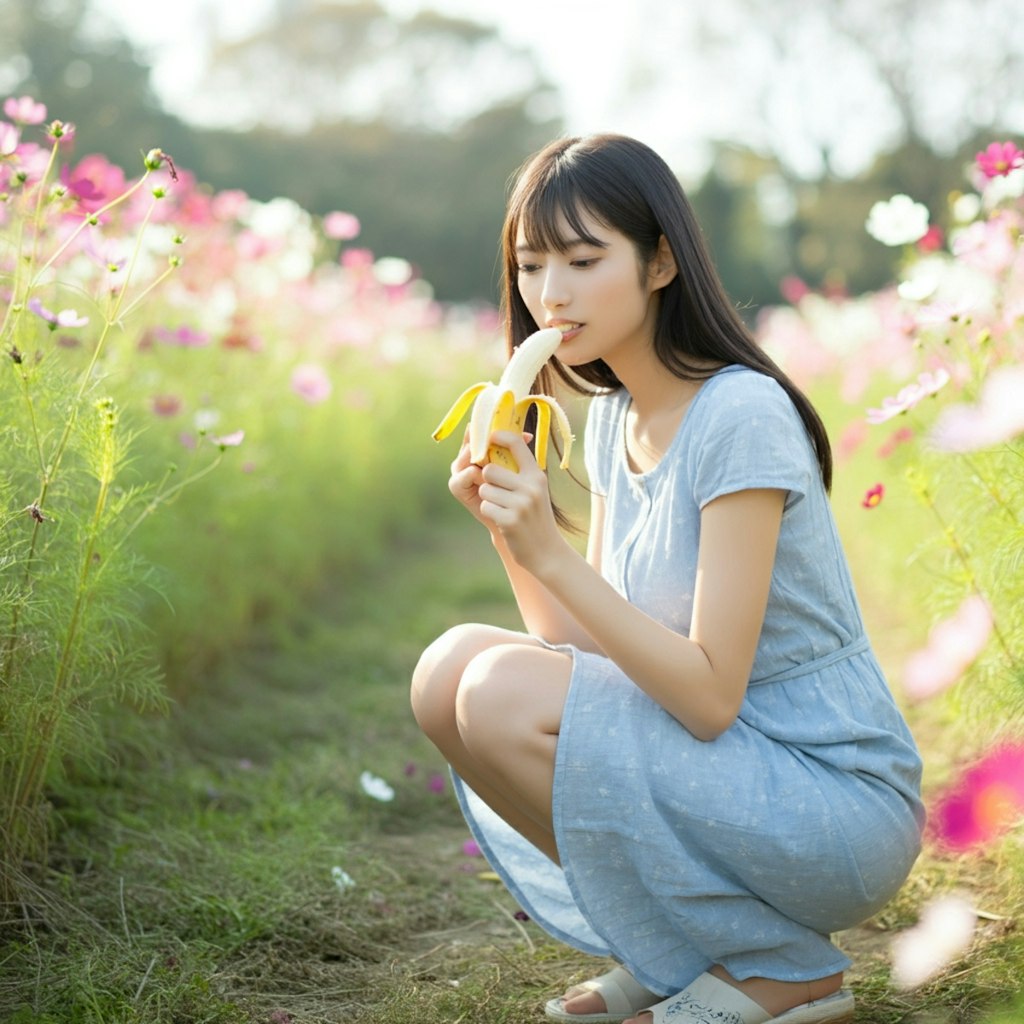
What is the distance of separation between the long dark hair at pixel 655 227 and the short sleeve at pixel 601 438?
0.67 feet

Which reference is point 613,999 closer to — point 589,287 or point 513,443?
point 513,443

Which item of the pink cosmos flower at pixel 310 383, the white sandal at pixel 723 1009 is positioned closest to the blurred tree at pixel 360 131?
the pink cosmos flower at pixel 310 383

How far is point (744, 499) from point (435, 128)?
26.4 m

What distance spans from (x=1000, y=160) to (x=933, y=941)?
3.87 feet

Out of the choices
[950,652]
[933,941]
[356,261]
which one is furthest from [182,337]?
[356,261]

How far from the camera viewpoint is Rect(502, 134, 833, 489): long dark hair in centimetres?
156

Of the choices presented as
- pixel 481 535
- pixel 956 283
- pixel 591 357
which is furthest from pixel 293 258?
pixel 591 357

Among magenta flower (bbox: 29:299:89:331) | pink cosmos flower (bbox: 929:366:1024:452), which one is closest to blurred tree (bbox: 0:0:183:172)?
magenta flower (bbox: 29:299:89:331)

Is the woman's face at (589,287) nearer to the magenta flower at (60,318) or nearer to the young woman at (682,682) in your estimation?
the young woman at (682,682)

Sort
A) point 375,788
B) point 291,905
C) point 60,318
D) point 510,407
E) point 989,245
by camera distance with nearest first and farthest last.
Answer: point 510,407, point 60,318, point 291,905, point 989,245, point 375,788

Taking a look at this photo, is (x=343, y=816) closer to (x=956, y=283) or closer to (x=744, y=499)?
(x=744, y=499)

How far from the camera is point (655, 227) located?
1592mm

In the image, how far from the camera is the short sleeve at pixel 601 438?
1840 mm

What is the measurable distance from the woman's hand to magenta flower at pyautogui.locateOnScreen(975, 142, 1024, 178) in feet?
3.23
